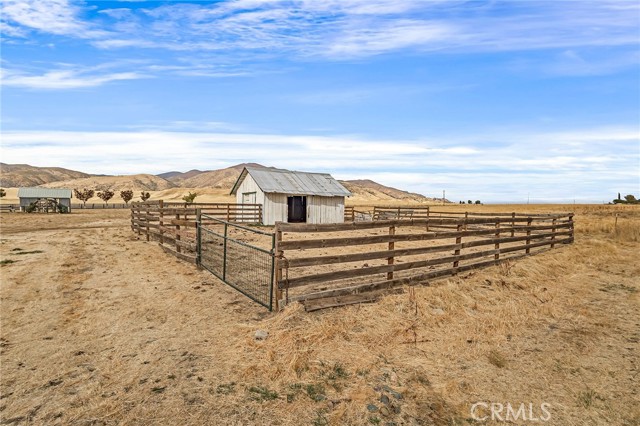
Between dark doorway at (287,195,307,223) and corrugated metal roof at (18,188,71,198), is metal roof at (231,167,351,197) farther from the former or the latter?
corrugated metal roof at (18,188,71,198)

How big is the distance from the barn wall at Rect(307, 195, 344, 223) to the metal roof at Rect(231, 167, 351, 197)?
557 millimetres

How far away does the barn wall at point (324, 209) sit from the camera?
28656 mm

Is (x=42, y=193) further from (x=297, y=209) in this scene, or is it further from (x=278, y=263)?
(x=278, y=263)

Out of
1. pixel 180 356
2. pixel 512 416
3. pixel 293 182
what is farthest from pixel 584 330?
pixel 293 182

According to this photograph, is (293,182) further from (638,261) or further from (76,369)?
(76,369)

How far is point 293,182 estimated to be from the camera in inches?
1148

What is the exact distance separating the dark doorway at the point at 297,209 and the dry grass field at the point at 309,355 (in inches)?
780

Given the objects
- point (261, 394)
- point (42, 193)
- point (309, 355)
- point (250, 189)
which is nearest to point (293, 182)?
point (250, 189)

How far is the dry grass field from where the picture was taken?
3.93 metres

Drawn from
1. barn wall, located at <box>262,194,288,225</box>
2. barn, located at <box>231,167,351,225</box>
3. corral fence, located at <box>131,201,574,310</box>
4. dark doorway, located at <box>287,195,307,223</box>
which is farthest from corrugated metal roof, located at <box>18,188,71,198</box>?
corral fence, located at <box>131,201,574,310</box>

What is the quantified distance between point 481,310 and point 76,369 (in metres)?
6.78

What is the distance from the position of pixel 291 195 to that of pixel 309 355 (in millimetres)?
22997

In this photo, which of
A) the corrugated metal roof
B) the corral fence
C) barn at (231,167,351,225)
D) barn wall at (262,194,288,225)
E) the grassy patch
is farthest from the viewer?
the corrugated metal roof

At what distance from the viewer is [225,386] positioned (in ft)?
14.1
